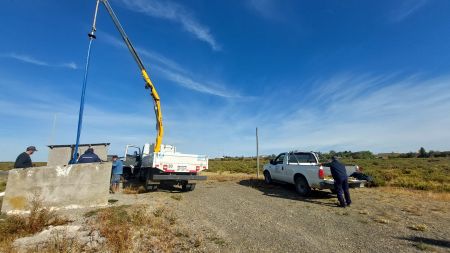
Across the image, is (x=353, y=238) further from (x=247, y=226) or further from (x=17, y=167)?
(x=17, y=167)

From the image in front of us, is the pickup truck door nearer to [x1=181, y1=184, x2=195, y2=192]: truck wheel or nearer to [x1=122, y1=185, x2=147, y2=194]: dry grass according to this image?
[x1=181, y1=184, x2=195, y2=192]: truck wheel

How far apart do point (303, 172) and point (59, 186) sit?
9.06 m

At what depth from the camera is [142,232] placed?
6.20 meters

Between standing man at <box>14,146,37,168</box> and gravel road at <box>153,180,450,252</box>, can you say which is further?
standing man at <box>14,146,37,168</box>

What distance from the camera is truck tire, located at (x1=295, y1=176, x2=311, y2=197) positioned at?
11684 millimetres

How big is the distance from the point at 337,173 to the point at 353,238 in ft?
13.5

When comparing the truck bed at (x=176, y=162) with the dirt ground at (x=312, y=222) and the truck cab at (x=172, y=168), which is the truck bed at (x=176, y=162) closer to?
the truck cab at (x=172, y=168)

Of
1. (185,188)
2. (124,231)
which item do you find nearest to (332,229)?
(124,231)

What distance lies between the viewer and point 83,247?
510 centimetres

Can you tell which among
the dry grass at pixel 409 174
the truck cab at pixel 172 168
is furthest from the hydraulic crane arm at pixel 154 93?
the dry grass at pixel 409 174

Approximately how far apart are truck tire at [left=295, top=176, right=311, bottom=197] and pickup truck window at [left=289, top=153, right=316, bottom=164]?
0.84m

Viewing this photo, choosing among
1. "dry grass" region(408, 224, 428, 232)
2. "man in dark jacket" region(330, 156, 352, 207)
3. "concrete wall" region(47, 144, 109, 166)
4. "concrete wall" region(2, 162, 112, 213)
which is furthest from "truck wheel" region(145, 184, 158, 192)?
"dry grass" region(408, 224, 428, 232)

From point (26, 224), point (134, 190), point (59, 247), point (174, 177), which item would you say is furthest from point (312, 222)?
point (134, 190)

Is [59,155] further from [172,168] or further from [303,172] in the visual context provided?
[303,172]
